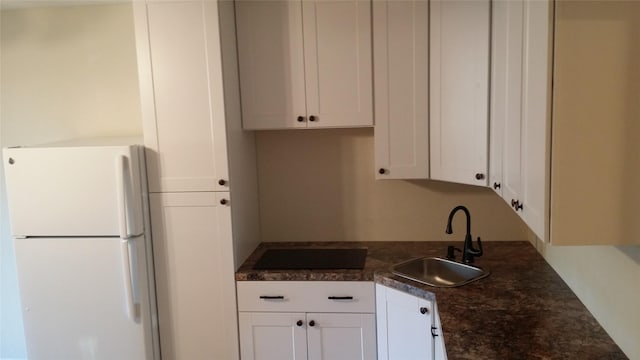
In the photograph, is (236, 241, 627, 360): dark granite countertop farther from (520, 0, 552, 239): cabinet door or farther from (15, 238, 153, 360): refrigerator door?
(15, 238, 153, 360): refrigerator door

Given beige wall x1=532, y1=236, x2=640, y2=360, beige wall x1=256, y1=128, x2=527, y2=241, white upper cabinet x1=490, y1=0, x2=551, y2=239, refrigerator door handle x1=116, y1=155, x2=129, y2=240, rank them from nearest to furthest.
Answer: white upper cabinet x1=490, y1=0, x2=551, y2=239
beige wall x1=532, y1=236, x2=640, y2=360
refrigerator door handle x1=116, y1=155, x2=129, y2=240
beige wall x1=256, y1=128, x2=527, y2=241

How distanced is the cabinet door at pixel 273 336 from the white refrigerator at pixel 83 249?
1.68 feet

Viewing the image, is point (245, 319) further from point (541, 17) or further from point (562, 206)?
point (541, 17)

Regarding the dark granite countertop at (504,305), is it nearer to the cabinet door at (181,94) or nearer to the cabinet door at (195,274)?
the cabinet door at (195,274)

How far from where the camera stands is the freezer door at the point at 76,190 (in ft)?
8.69

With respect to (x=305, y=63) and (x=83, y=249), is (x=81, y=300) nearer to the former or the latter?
(x=83, y=249)

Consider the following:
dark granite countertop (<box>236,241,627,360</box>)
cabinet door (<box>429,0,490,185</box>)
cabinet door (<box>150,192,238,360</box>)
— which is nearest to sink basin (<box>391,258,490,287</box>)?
dark granite countertop (<box>236,241,627,360</box>)

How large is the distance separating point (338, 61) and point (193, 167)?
93 cm

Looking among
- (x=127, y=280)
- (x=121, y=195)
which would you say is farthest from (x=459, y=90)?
(x=127, y=280)

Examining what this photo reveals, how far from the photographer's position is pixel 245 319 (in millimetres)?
2803

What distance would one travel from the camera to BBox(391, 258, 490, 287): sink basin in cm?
271

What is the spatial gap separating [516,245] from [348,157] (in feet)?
3.55

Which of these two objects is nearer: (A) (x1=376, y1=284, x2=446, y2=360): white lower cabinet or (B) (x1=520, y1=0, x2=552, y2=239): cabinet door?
(B) (x1=520, y1=0, x2=552, y2=239): cabinet door

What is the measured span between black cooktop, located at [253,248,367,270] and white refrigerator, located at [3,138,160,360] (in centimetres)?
64
